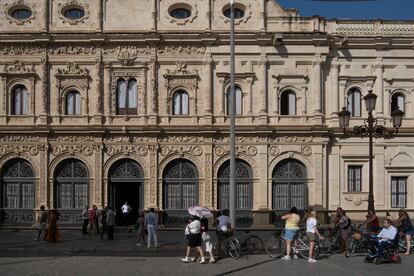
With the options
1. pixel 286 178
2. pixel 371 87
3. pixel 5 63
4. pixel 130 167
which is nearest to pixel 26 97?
pixel 5 63

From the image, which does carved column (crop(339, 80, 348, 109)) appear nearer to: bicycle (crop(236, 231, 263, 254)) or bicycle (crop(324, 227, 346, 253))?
bicycle (crop(324, 227, 346, 253))

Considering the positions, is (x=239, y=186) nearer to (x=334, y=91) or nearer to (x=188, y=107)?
(x=188, y=107)

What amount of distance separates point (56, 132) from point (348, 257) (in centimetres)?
1733

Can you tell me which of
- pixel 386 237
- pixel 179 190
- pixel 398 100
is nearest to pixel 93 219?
pixel 179 190

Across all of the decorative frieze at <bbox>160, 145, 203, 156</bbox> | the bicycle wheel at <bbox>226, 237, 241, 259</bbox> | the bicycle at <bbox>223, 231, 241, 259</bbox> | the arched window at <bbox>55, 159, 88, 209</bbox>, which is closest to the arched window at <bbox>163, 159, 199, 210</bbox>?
the decorative frieze at <bbox>160, 145, 203, 156</bbox>

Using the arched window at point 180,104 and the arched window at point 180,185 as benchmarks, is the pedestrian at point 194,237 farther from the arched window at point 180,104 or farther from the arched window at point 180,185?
the arched window at point 180,104

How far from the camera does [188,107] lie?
31.3 meters

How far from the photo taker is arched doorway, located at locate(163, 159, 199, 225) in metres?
30.8

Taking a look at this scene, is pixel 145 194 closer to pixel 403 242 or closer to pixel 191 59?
pixel 191 59

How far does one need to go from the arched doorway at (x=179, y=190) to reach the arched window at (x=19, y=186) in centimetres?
686

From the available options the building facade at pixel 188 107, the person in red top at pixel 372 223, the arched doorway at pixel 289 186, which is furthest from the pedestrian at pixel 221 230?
the arched doorway at pixel 289 186

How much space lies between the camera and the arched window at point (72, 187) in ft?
101

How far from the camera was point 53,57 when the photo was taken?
31.0m

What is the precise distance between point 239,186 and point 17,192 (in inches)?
448
